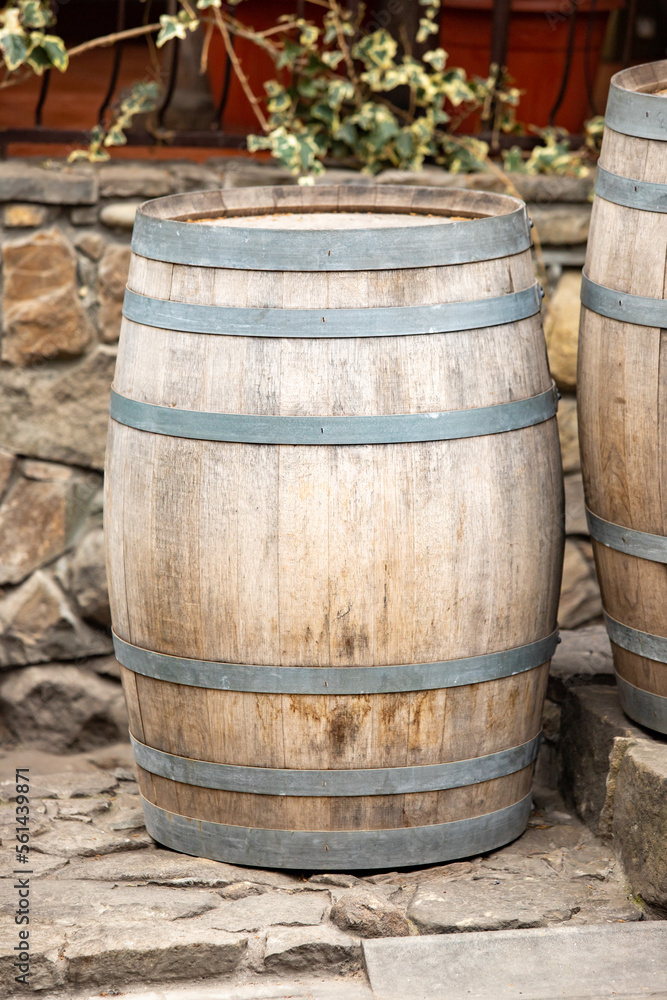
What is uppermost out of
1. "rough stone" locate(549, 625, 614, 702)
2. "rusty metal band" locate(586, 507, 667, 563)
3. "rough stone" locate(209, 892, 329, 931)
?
"rusty metal band" locate(586, 507, 667, 563)

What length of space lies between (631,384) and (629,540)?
27cm

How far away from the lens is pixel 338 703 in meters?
1.84

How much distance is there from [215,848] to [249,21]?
2379 millimetres

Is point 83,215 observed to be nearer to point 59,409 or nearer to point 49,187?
point 49,187

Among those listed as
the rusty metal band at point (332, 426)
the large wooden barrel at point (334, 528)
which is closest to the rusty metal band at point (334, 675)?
the large wooden barrel at point (334, 528)

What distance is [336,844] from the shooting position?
75.0 inches

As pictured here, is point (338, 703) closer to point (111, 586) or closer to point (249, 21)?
point (111, 586)

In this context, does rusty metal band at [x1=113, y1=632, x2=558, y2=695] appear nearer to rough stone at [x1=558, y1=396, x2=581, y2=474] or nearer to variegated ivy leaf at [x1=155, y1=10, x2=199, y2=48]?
rough stone at [x1=558, y1=396, x2=581, y2=474]

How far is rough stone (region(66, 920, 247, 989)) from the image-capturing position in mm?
1723

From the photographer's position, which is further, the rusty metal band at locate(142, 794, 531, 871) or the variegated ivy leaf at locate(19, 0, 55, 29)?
the variegated ivy leaf at locate(19, 0, 55, 29)

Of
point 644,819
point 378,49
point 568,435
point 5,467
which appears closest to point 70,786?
point 5,467

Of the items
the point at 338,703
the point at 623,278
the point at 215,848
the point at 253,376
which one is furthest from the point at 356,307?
the point at 215,848

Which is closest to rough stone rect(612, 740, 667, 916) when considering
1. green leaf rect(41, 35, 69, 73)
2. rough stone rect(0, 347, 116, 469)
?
rough stone rect(0, 347, 116, 469)

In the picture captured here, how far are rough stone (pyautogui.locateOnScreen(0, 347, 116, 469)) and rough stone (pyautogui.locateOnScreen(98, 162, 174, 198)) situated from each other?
40cm
